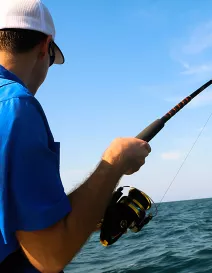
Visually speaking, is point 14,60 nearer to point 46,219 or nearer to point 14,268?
point 46,219

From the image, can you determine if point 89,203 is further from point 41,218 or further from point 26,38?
point 26,38

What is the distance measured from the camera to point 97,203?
1.38 meters

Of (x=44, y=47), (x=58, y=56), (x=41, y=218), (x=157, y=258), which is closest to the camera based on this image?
(x=41, y=218)

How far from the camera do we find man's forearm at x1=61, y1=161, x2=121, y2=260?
130 cm

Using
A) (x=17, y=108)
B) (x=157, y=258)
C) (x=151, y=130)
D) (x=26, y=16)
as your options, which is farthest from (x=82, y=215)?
(x=157, y=258)

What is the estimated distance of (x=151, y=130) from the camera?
2305mm

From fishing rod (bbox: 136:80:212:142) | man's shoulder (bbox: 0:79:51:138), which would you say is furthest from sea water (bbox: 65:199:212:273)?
man's shoulder (bbox: 0:79:51:138)

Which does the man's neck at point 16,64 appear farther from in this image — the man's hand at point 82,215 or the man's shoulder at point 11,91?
the man's hand at point 82,215

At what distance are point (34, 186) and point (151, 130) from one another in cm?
121

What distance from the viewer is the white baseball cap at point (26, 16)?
1518 mm

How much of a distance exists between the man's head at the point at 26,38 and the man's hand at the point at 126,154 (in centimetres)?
45

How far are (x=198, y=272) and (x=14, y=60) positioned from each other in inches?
278

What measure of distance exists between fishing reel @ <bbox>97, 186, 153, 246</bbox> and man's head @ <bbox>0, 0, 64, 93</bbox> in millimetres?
685

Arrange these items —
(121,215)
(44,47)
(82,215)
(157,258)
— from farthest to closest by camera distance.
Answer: (157,258)
(121,215)
(44,47)
(82,215)
